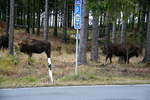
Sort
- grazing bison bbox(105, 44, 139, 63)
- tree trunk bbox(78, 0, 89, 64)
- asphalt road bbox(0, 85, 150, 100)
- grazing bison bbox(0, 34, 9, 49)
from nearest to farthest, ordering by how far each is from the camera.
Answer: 1. asphalt road bbox(0, 85, 150, 100)
2. tree trunk bbox(78, 0, 89, 64)
3. grazing bison bbox(105, 44, 139, 63)
4. grazing bison bbox(0, 34, 9, 49)

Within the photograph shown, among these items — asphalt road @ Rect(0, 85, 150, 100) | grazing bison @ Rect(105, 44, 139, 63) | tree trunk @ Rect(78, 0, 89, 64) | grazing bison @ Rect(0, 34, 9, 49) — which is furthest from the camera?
grazing bison @ Rect(0, 34, 9, 49)

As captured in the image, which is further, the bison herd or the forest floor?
the bison herd

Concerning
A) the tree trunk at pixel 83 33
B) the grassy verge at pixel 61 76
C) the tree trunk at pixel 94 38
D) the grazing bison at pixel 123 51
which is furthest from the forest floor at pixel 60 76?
the tree trunk at pixel 94 38

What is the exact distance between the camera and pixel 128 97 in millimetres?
11320

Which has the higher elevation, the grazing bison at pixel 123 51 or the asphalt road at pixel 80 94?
the grazing bison at pixel 123 51

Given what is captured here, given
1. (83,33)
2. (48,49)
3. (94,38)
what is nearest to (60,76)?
(83,33)

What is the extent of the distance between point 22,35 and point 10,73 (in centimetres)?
3068

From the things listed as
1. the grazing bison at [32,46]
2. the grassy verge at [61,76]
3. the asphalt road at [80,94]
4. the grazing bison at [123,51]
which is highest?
the grazing bison at [32,46]

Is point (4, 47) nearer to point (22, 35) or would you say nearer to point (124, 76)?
point (22, 35)

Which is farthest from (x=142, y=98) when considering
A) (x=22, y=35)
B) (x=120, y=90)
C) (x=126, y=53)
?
(x=22, y=35)

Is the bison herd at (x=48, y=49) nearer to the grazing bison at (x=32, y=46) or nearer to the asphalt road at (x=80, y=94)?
the grazing bison at (x=32, y=46)

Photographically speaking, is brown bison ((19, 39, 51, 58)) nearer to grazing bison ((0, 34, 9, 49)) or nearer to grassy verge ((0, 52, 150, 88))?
grassy verge ((0, 52, 150, 88))

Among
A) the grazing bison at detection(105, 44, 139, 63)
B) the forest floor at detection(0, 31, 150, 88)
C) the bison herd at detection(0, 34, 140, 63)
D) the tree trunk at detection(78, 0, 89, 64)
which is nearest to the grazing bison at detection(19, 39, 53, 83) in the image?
the bison herd at detection(0, 34, 140, 63)

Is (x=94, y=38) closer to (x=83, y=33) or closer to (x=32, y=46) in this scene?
(x=32, y=46)
